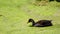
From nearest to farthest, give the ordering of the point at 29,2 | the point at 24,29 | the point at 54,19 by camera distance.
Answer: the point at 24,29 < the point at 54,19 < the point at 29,2

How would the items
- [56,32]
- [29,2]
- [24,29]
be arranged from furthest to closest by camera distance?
[29,2]
[24,29]
[56,32]

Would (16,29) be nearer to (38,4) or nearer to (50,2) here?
(38,4)

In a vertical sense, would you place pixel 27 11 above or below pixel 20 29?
above

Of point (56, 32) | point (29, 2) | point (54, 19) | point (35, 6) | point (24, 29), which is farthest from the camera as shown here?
point (29, 2)

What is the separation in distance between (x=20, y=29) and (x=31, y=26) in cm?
38

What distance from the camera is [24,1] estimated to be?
8430 mm

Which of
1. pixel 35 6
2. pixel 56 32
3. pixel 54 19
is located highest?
pixel 35 6

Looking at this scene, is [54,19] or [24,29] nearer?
[24,29]

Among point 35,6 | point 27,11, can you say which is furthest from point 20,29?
point 35,6

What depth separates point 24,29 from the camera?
4555mm

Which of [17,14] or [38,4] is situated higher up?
[38,4]

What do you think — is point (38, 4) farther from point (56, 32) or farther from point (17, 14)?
point (56, 32)

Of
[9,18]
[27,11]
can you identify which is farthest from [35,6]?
[9,18]

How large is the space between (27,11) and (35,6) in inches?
33.4
